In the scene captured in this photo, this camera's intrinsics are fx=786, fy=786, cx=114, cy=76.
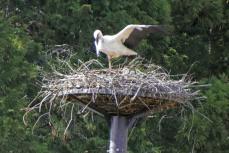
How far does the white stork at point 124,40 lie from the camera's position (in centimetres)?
893

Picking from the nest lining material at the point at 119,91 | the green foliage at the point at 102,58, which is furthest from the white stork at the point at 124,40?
the green foliage at the point at 102,58

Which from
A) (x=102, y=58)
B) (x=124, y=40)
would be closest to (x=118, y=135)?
(x=124, y=40)

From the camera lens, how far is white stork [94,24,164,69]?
8.93 meters

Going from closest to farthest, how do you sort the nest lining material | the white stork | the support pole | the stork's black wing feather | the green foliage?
the nest lining material
the support pole
the stork's black wing feather
the white stork
the green foliage

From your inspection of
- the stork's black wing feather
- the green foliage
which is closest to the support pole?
the stork's black wing feather

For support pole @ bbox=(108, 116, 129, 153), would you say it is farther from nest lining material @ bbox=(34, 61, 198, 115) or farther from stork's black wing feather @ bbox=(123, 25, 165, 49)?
stork's black wing feather @ bbox=(123, 25, 165, 49)

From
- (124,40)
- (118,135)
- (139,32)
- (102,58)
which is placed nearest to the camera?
(118,135)

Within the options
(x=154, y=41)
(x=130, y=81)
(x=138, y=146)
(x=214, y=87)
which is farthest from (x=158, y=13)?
(x=130, y=81)

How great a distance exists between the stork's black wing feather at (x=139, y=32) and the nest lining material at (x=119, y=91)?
66 centimetres

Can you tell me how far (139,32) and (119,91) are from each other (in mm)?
1591

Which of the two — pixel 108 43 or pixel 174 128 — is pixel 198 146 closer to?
pixel 174 128

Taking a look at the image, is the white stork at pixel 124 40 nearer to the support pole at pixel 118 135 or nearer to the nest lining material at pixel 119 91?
the nest lining material at pixel 119 91

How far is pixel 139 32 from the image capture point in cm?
899

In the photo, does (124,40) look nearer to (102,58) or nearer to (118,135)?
(118,135)
